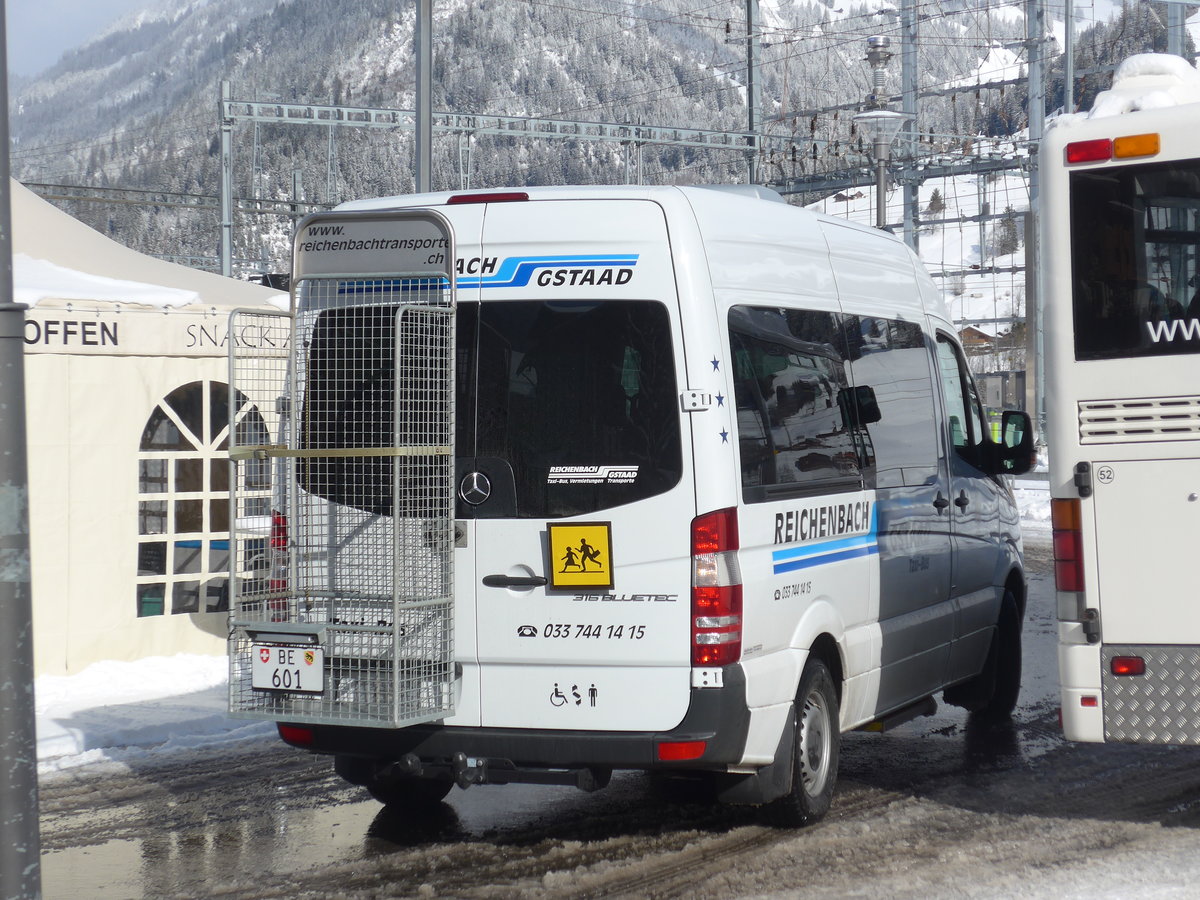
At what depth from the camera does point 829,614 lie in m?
6.85

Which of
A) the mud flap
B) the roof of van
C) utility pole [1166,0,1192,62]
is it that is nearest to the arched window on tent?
the roof of van

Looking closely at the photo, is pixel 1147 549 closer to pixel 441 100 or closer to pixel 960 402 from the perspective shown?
pixel 960 402

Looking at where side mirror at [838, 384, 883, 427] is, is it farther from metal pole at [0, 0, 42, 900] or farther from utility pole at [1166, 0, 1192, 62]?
utility pole at [1166, 0, 1192, 62]

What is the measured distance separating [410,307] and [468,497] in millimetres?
814

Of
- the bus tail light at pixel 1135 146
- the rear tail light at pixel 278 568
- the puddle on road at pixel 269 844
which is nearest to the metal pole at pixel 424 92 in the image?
the rear tail light at pixel 278 568

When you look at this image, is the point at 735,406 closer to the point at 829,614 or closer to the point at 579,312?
the point at 579,312

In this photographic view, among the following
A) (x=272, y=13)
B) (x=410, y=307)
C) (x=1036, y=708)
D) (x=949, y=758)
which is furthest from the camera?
(x=272, y=13)

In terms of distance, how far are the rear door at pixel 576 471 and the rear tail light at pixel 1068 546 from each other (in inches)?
64.3

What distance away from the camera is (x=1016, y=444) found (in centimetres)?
872

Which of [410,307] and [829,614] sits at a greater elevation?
[410,307]

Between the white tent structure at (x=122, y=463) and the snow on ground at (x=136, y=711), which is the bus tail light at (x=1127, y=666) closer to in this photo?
the snow on ground at (x=136, y=711)

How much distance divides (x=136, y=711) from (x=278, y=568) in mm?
3764

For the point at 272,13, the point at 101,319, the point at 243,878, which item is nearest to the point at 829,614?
the point at 243,878

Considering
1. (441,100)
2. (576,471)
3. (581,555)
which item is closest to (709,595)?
(581,555)
